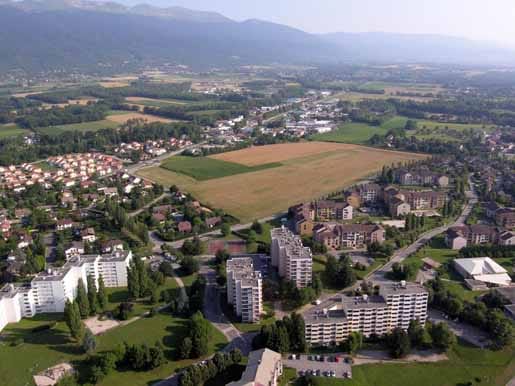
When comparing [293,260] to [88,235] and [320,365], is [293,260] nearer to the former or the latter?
[320,365]

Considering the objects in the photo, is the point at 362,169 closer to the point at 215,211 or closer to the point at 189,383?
the point at 215,211

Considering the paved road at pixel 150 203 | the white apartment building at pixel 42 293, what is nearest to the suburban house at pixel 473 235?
the white apartment building at pixel 42 293

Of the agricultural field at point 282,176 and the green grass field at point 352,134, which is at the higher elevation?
the green grass field at point 352,134

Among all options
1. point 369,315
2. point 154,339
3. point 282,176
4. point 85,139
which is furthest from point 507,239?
point 85,139

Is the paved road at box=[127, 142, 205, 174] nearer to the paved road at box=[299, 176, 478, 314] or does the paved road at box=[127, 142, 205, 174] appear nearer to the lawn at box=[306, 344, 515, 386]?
the paved road at box=[299, 176, 478, 314]

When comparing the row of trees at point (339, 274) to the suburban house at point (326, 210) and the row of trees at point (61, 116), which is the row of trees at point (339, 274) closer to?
the suburban house at point (326, 210)
